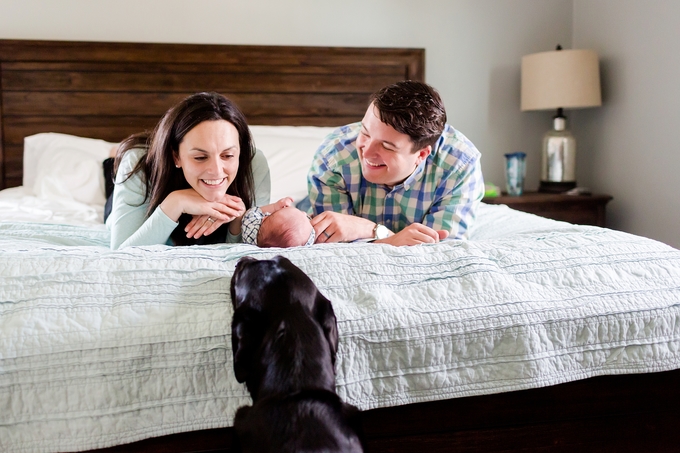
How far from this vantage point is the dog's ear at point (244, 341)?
2.95ft

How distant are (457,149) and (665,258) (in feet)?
2.30

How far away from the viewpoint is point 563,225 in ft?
5.58

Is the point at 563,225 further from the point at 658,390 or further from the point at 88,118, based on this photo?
the point at 88,118

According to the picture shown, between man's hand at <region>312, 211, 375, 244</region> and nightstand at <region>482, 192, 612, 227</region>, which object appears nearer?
man's hand at <region>312, 211, 375, 244</region>

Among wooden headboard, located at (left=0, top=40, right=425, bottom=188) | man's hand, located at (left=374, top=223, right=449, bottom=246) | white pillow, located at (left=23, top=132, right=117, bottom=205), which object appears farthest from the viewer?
wooden headboard, located at (left=0, top=40, right=425, bottom=188)

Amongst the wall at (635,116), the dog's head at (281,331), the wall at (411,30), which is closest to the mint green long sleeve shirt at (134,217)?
the dog's head at (281,331)

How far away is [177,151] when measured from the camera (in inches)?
63.6

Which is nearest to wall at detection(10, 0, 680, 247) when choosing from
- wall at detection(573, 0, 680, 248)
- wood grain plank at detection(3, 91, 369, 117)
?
wall at detection(573, 0, 680, 248)

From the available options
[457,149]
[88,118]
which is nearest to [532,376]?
[457,149]

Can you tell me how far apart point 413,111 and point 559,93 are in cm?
182

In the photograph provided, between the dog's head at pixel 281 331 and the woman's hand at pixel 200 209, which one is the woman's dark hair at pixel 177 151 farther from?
the dog's head at pixel 281 331

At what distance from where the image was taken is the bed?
0.93 meters

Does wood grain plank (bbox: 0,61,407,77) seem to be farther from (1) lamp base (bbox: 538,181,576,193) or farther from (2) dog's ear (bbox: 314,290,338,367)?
(2) dog's ear (bbox: 314,290,338,367)

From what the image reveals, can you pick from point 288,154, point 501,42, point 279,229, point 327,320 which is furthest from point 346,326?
point 501,42
